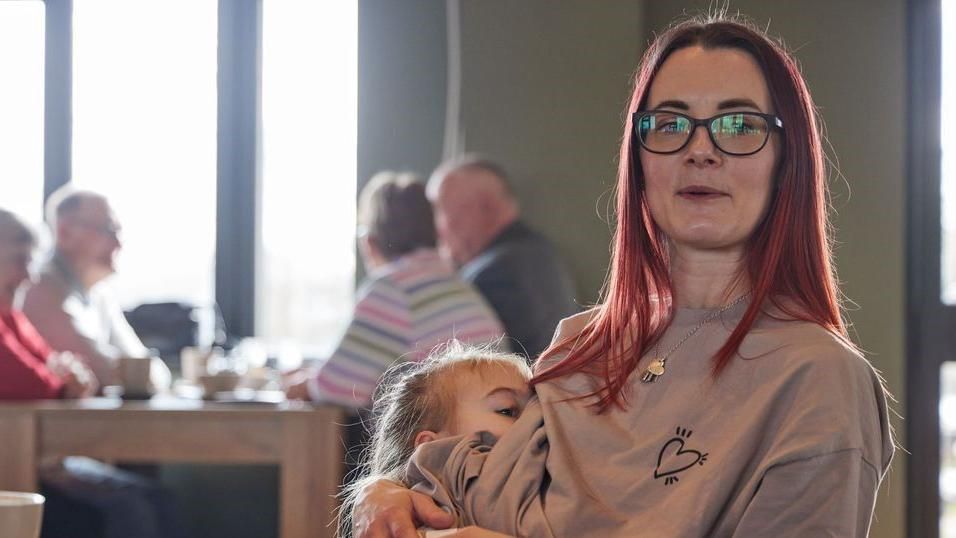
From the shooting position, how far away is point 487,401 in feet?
5.17

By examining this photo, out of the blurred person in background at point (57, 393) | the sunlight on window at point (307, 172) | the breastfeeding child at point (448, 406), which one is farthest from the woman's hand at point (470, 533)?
the sunlight on window at point (307, 172)

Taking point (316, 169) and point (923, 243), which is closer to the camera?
point (923, 243)

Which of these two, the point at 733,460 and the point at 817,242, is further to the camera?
the point at 817,242

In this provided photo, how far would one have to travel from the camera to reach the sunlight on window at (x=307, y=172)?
17.6 feet

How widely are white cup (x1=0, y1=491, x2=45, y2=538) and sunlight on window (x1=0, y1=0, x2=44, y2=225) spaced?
180 inches

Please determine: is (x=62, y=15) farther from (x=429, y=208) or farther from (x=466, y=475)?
(x=466, y=475)

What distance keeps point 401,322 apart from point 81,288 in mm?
1557

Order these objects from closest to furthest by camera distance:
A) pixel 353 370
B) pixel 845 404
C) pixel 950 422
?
1. pixel 845 404
2. pixel 353 370
3. pixel 950 422

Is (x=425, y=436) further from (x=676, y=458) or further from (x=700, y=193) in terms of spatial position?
(x=700, y=193)

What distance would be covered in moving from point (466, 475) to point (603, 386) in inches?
7.8

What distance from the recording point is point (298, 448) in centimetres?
355

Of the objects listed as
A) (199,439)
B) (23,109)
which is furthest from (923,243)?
(23,109)

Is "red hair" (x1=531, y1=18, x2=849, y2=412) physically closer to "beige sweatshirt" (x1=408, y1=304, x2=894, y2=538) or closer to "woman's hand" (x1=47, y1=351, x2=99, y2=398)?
"beige sweatshirt" (x1=408, y1=304, x2=894, y2=538)

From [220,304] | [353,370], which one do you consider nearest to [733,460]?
[353,370]
